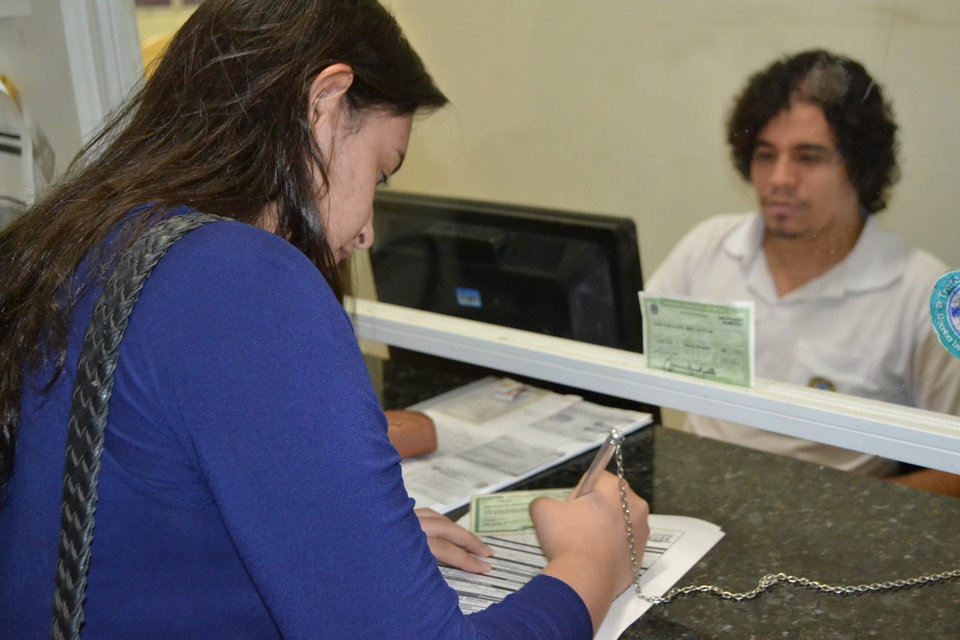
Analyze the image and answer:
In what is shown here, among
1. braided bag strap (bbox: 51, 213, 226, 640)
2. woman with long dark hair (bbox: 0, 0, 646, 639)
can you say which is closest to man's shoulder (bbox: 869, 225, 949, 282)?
woman with long dark hair (bbox: 0, 0, 646, 639)

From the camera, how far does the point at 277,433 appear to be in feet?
1.80

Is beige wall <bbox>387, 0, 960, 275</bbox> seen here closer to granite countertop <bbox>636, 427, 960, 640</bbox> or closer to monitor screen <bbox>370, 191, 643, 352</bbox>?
monitor screen <bbox>370, 191, 643, 352</bbox>

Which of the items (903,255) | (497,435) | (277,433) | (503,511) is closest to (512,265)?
(497,435)

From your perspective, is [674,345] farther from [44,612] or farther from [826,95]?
[44,612]

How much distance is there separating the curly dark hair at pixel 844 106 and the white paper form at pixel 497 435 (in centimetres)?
46

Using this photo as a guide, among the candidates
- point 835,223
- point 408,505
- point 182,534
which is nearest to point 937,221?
point 835,223

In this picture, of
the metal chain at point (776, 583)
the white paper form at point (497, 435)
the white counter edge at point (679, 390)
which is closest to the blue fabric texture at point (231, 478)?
the metal chain at point (776, 583)

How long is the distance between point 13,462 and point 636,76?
1.04 m

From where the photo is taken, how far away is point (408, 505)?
24.1 inches

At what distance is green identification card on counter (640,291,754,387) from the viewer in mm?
1062

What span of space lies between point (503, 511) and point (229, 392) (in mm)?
537

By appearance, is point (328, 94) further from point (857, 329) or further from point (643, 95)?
point (857, 329)

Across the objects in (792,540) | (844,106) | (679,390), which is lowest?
(792,540)

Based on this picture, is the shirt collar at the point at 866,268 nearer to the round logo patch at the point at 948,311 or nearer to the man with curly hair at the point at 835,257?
the man with curly hair at the point at 835,257
